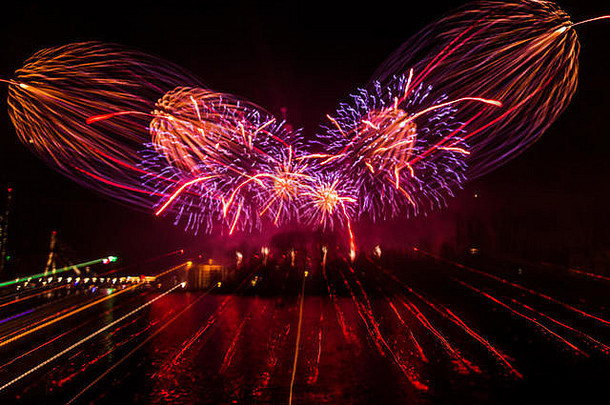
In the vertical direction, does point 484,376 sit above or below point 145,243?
below

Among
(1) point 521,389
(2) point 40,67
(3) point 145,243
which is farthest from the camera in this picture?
(3) point 145,243

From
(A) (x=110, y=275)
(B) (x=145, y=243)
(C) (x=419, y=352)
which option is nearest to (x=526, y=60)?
(C) (x=419, y=352)

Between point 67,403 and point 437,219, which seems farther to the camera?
point 437,219

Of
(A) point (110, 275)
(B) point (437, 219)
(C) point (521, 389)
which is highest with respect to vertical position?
(B) point (437, 219)

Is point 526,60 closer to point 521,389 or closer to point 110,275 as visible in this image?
point 521,389

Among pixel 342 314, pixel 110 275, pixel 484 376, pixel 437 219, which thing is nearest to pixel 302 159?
pixel 342 314

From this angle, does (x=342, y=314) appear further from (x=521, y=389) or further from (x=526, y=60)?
(x=526, y=60)

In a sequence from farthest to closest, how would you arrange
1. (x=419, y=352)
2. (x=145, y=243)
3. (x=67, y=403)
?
(x=145, y=243) < (x=419, y=352) < (x=67, y=403)
